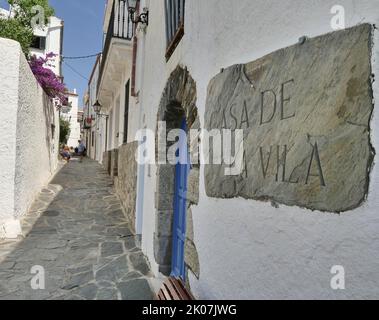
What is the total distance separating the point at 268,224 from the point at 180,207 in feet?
6.69

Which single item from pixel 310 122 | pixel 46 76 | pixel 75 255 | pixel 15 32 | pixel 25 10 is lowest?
pixel 75 255

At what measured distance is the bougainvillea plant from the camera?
23.1ft

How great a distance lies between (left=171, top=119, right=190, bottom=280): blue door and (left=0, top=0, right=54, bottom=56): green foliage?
18.0 feet

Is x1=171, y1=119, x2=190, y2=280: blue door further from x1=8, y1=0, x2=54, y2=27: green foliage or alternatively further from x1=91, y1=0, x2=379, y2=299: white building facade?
x1=8, y1=0, x2=54, y2=27: green foliage

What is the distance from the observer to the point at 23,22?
7.44 m

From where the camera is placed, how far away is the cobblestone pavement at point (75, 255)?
3338 mm

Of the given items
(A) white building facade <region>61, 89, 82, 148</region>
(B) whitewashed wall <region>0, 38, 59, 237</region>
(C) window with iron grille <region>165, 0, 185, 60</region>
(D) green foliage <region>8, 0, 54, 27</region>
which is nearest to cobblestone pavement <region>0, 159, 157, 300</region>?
(B) whitewashed wall <region>0, 38, 59, 237</region>

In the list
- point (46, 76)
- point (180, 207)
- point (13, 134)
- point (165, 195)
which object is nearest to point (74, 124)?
point (46, 76)

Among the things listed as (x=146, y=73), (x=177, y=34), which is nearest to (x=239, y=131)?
(x=177, y=34)

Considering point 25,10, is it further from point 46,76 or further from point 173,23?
point 173,23

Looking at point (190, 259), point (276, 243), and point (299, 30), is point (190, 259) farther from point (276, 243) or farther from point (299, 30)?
point (299, 30)

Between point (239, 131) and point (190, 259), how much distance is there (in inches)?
47.6

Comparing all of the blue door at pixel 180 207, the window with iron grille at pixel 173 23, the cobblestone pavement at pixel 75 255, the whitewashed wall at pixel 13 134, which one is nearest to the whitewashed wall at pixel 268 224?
the window with iron grille at pixel 173 23

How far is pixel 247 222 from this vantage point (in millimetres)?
1674
